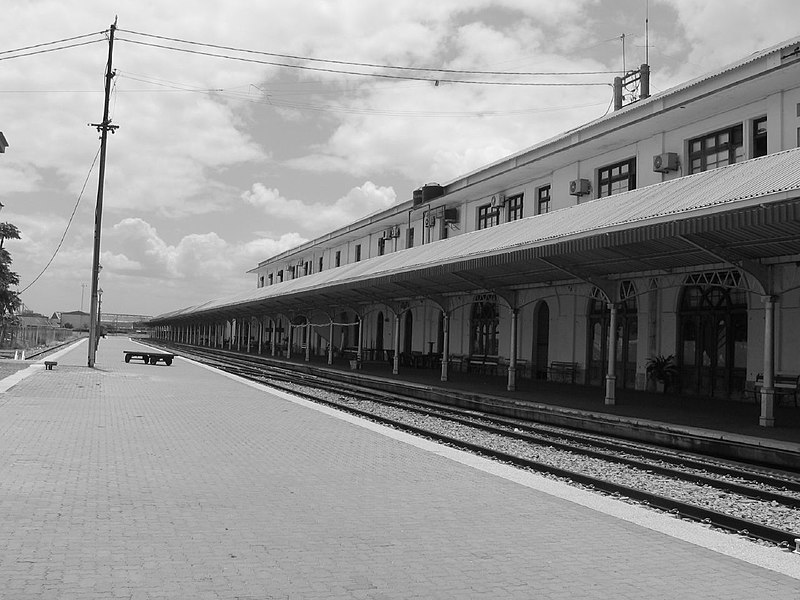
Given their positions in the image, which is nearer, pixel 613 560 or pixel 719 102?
pixel 613 560

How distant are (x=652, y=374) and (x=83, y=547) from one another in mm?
17700

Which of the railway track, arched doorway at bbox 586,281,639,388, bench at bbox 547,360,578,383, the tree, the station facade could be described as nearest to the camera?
the railway track

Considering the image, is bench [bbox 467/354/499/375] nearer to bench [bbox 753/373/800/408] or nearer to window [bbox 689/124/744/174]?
window [bbox 689/124/744/174]

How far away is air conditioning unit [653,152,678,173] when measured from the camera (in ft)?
65.5

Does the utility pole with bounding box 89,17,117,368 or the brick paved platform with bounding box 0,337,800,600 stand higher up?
the utility pole with bounding box 89,17,117,368

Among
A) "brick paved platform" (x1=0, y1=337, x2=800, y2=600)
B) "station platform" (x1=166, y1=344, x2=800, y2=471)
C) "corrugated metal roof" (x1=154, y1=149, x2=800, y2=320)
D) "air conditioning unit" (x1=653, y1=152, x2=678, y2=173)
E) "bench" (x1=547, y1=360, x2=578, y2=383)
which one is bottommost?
"brick paved platform" (x1=0, y1=337, x2=800, y2=600)

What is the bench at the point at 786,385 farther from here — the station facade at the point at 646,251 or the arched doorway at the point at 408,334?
the arched doorway at the point at 408,334

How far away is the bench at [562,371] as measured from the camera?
2444cm

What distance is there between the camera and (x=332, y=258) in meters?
51.5

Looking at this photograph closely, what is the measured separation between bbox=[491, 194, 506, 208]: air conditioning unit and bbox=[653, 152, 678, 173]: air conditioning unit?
30.1 feet

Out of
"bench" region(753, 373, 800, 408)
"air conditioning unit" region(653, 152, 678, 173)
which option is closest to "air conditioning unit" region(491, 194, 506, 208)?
"air conditioning unit" region(653, 152, 678, 173)

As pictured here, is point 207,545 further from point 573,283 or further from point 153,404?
point 573,283

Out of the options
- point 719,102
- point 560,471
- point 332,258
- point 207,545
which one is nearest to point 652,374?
point 719,102

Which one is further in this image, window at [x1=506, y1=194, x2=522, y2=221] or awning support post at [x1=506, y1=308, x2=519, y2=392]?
window at [x1=506, y1=194, x2=522, y2=221]
